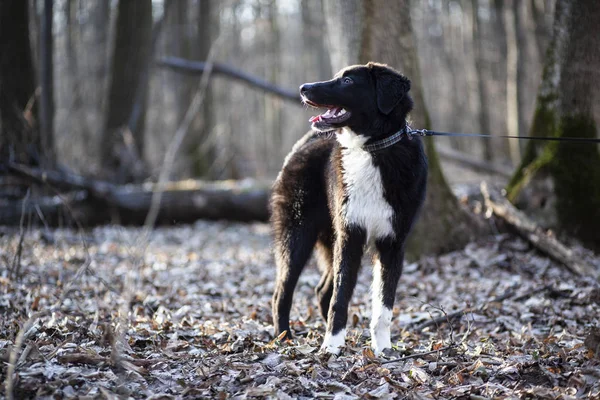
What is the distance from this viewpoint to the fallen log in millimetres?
10570

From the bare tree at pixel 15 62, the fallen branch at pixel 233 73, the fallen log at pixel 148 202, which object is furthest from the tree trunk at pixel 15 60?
the fallen branch at pixel 233 73

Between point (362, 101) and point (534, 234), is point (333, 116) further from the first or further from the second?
point (534, 234)

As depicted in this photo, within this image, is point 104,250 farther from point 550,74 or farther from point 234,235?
point 550,74

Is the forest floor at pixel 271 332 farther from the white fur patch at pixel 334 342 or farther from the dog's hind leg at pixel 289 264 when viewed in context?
the dog's hind leg at pixel 289 264

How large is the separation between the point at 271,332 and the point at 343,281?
104 centimetres

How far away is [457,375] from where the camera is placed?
383 centimetres

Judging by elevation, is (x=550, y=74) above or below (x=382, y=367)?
above

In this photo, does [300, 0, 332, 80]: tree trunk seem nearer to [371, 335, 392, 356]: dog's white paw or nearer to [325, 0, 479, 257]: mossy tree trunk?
[325, 0, 479, 257]: mossy tree trunk

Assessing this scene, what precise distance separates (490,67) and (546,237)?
2564cm

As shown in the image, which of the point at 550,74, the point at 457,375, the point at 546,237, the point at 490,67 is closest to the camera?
the point at 457,375

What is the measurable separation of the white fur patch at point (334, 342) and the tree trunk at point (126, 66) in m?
9.74

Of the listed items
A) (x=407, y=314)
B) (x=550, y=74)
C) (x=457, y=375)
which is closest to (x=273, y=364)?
(x=457, y=375)

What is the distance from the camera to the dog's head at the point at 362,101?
4.62 m

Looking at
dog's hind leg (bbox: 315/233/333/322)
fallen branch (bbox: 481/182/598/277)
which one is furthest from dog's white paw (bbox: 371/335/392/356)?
fallen branch (bbox: 481/182/598/277)
